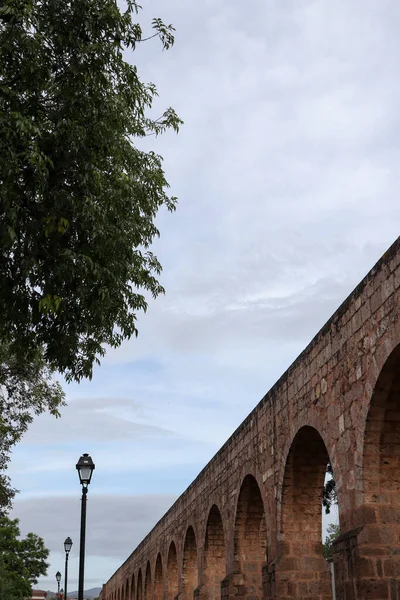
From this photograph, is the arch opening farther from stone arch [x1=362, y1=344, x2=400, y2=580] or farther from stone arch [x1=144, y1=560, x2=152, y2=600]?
stone arch [x1=362, y1=344, x2=400, y2=580]

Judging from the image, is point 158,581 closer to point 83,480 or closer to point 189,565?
point 189,565

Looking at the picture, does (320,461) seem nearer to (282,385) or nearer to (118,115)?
(282,385)

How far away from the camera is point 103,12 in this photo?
862cm

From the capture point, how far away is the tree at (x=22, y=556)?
145 ft

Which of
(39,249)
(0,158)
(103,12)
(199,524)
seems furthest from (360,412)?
(199,524)

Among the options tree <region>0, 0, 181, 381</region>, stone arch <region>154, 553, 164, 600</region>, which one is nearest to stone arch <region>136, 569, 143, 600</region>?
stone arch <region>154, 553, 164, 600</region>

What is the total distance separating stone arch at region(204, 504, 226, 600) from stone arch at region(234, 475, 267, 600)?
323 centimetres

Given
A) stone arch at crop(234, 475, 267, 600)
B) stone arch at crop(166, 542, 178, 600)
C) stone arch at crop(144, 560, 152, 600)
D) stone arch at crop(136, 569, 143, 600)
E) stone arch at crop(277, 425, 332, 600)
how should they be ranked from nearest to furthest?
stone arch at crop(277, 425, 332, 600) → stone arch at crop(234, 475, 267, 600) → stone arch at crop(166, 542, 178, 600) → stone arch at crop(144, 560, 152, 600) → stone arch at crop(136, 569, 143, 600)

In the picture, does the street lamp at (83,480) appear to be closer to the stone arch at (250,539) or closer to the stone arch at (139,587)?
the stone arch at (250,539)

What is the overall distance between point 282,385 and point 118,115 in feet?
17.4

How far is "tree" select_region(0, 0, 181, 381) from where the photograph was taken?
7973 millimetres

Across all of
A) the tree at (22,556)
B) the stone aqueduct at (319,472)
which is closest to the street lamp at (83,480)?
the stone aqueduct at (319,472)

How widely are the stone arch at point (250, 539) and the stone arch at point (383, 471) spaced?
6332 millimetres

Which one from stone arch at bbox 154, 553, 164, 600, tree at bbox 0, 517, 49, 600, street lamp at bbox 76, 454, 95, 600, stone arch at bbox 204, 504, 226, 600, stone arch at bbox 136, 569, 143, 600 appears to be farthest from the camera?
tree at bbox 0, 517, 49, 600
